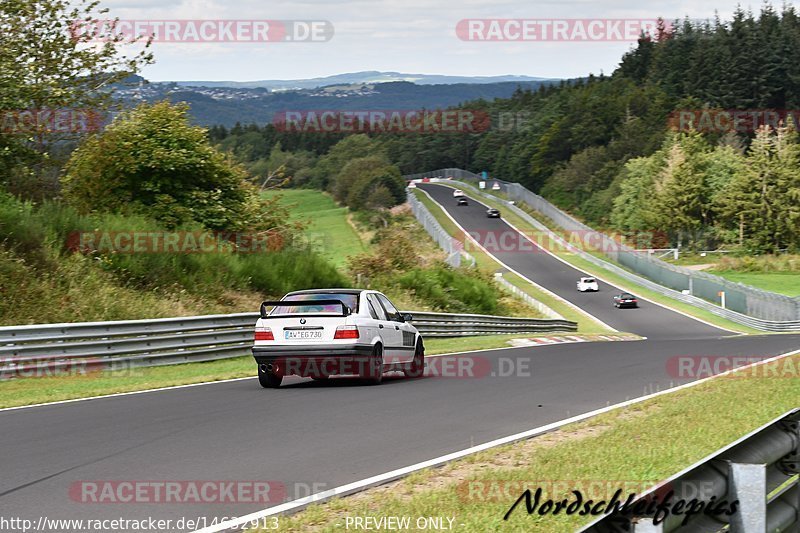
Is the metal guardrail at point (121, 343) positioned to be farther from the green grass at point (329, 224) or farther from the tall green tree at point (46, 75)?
the green grass at point (329, 224)

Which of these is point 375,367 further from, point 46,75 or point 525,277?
point 525,277

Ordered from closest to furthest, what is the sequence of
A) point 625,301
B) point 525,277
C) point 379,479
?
point 379,479, point 625,301, point 525,277

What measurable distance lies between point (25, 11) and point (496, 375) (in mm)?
19590

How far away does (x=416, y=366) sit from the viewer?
19.4 m

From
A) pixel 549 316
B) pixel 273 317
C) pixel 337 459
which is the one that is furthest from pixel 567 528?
pixel 549 316

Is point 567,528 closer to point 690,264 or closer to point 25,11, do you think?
point 25,11

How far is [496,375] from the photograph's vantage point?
19141mm

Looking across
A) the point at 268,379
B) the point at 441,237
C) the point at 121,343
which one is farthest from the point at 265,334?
the point at 441,237

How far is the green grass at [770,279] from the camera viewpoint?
76688mm

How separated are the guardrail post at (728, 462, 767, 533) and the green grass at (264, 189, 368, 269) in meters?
55.3

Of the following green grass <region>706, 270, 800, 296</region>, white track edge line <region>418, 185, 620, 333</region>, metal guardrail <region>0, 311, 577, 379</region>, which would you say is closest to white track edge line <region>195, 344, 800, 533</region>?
metal guardrail <region>0, 311, 577, 379</region>

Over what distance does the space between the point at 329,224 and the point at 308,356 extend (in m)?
95.1

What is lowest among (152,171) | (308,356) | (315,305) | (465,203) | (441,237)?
(465,203)

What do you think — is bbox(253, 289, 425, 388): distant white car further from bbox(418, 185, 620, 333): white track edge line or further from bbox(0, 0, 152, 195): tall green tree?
bbox(418, 185, 620, 333): white track edge line
